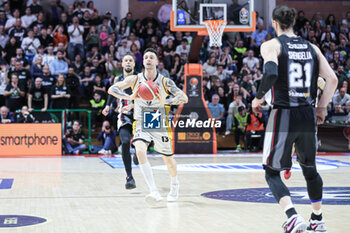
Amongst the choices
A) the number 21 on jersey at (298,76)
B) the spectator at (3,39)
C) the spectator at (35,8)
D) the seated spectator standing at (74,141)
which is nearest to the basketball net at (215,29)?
the seated spectator standing at (74,141)

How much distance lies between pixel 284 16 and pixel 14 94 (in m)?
12.4

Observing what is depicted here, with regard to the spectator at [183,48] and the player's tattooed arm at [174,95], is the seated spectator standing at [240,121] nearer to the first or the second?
the spectator at [183,48]

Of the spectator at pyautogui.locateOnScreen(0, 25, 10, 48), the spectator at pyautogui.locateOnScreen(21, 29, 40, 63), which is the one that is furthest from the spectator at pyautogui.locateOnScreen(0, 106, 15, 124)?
the spectator at pyautogui.locateOnScreen(0, 25, 10, 48)

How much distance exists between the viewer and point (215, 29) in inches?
583

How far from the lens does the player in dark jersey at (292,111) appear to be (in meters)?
4.95

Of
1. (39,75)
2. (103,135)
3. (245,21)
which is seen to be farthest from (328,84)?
(39,75)

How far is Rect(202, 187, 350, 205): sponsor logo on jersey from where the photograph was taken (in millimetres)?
7168

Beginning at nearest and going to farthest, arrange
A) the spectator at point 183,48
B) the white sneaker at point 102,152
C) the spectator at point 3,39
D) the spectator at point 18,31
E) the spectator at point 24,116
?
the spectator at point 24,116, the white sneaker at point 102,152, the spectator at point 3,39, the spectator at point 18,31, the spectator at point 183,48

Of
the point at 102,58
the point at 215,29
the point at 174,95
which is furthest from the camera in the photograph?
the point at 102,58

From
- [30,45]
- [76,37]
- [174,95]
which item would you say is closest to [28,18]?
[30,45]

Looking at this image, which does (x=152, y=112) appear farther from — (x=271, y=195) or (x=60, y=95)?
(x=60, y=95)

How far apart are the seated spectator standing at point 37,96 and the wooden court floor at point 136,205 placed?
4568mm

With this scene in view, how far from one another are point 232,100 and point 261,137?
149 cm

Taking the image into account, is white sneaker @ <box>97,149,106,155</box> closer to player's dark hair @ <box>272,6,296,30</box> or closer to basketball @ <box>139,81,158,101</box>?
basketball @ <box>139,81,158,101</box>
